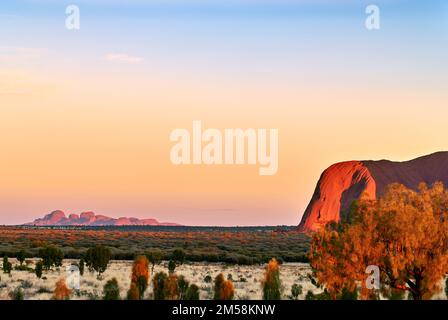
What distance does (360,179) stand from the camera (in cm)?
Answer: 15138

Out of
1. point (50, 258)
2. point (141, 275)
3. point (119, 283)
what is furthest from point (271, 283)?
point (50, 258)

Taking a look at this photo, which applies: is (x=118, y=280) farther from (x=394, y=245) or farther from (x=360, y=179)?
(x=360, y=179)

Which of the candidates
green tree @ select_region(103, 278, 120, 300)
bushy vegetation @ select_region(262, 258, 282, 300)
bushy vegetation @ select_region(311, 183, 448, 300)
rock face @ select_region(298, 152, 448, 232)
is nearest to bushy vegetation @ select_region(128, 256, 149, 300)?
green tree @ select_region(103, 278, 120, 300)

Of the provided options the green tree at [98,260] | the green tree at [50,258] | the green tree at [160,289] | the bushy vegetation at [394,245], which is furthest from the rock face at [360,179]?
the green tree at [160,289]

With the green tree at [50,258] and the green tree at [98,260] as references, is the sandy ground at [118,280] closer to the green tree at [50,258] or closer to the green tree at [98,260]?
the green tree at [98,260]

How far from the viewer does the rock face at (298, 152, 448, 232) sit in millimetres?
148875

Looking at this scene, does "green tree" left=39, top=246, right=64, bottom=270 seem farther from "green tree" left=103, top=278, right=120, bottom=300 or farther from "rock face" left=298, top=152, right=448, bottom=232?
"rock face" left=298, top=152, right=448, bottom=232

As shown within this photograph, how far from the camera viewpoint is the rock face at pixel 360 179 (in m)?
149

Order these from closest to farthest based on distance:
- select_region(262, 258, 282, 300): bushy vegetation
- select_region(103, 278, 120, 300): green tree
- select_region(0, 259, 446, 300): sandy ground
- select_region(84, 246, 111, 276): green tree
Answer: select_region(103, 278, 120, 300): green tree → select_region(262, 258, 282, 300): bushy vegetation → select_region(0, 259, 446, 300): sandy ground → select_region(84, 246, 111, 276): green tree
